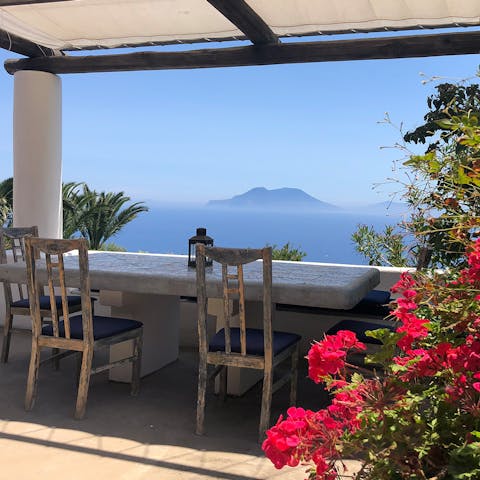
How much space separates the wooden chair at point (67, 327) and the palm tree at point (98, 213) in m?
8.24

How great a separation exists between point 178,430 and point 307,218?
16770 cm

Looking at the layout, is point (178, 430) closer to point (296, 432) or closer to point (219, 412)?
point (219, 412)

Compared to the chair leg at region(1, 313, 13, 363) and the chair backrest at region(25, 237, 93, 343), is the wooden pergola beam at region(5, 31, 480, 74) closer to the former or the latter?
the chair leg at region(1, 313, 13, 363)

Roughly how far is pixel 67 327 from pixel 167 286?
0.52m

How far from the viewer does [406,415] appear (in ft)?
3.62

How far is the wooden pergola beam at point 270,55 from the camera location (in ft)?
14.5

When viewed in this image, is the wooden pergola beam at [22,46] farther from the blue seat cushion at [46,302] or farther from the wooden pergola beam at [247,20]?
the blue seat cushion at [46,302]

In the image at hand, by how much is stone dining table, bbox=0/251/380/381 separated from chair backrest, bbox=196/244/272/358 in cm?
17

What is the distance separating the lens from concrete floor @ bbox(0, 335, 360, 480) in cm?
246

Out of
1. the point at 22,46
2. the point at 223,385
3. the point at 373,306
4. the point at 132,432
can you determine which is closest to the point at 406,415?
the point at 132,432

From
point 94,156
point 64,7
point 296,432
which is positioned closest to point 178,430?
point 296,432

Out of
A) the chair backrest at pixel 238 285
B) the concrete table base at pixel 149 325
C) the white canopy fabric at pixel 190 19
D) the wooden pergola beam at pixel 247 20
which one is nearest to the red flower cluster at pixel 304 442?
the chair backrest at pixel 238 285

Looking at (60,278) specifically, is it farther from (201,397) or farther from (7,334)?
(7,334)

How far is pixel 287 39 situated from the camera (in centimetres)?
498
